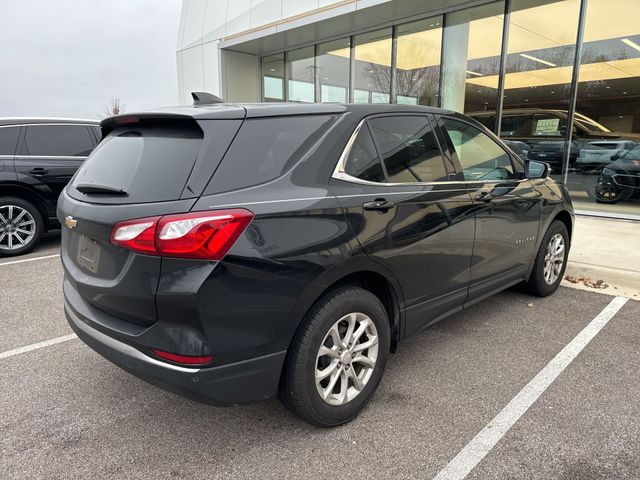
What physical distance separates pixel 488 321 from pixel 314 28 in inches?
372

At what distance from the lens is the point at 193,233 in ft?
6.48

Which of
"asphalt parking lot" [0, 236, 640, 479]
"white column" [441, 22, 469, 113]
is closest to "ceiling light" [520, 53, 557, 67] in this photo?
"white column" [441, 22, 469, 113]

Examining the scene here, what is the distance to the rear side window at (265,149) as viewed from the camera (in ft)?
7.01

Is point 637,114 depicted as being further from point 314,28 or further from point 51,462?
point 51,462

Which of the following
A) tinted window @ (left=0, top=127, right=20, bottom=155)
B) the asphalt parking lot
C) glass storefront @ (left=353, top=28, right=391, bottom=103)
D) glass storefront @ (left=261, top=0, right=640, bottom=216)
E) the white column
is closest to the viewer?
the asphalt parking lot

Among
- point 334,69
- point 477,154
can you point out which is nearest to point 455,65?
point 334,69

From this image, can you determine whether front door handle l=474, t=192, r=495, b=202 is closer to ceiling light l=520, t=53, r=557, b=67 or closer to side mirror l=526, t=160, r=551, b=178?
side mirror l=526, t=160, r=551, b=178

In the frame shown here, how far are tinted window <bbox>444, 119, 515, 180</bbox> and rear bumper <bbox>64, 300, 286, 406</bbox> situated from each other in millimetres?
1994

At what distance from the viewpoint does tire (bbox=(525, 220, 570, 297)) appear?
13.9 ft

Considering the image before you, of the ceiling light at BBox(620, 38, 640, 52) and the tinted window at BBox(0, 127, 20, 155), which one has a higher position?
the ceiling light at BBox(620, 38, 640, 52)

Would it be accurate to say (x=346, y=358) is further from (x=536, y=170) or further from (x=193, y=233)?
(x=536, y=170)

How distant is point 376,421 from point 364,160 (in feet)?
4.74

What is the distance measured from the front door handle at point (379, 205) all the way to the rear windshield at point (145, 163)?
91 cm

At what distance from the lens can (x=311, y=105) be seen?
8.52 ft
